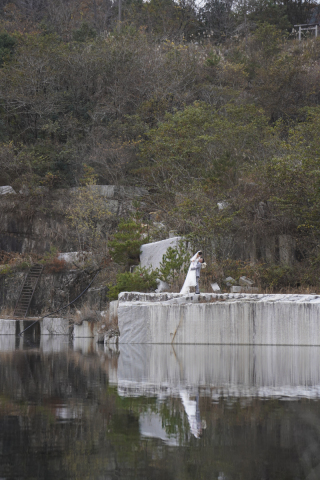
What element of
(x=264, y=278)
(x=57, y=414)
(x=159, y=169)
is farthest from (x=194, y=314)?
(x=159, y=169)

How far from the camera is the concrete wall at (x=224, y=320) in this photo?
54.7ft

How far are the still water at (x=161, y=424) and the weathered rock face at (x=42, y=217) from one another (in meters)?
23.6

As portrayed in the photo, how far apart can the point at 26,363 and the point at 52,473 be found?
8760 millimetres

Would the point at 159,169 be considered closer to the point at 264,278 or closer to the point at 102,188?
the point at 102,188

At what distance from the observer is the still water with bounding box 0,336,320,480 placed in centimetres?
413

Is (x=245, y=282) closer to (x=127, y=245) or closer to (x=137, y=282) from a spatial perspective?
(x=137, y=282)

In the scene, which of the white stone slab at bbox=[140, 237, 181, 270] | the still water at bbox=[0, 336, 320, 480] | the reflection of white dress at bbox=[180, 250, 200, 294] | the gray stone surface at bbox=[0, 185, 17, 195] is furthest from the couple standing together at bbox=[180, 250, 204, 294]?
the gray stone surface at bbox=[0, 185, 17, 195]

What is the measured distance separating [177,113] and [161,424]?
29701 millimetres

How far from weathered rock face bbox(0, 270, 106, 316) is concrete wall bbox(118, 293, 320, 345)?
10041mm

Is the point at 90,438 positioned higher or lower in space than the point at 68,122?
lower

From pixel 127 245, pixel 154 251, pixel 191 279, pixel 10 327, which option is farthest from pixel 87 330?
pixel 191 279

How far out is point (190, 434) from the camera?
5129 mm

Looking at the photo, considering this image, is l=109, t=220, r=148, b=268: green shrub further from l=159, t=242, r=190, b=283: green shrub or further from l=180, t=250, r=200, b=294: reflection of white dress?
l=180, t=250, r=200, b=294: reflection of white dress

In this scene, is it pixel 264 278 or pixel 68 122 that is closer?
pixel 264 278
